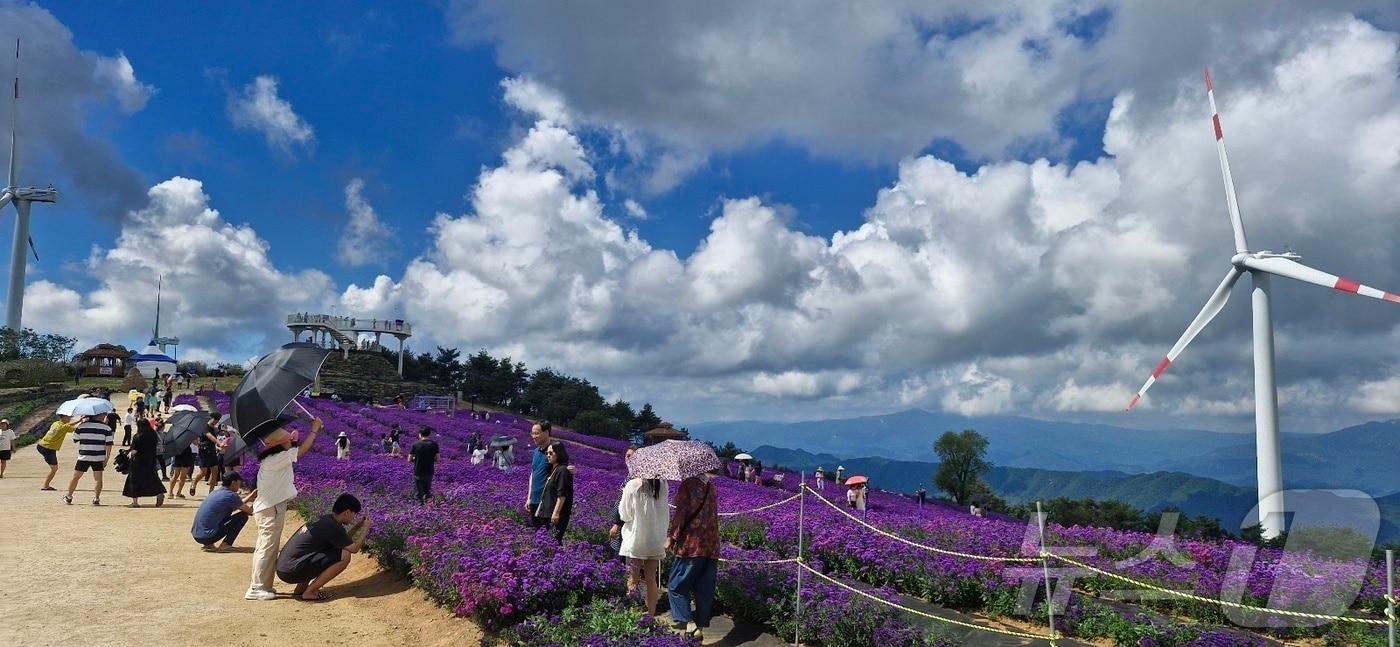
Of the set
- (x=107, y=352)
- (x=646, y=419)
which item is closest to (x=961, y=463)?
(x=646, y=419)

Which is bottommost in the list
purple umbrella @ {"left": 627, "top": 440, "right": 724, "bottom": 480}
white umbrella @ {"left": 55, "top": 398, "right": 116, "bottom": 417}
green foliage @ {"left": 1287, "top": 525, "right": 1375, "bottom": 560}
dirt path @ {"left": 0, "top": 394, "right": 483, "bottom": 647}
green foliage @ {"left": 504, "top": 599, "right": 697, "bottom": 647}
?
dirt path @ {"left": 0, "top": 394, "right": 483, "bottom": 647}

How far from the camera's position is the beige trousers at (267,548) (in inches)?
413

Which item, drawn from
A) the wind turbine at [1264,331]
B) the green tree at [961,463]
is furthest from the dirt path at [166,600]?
the green tree at [961,463]

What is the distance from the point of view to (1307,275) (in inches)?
878

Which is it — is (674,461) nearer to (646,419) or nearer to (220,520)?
(220,520)

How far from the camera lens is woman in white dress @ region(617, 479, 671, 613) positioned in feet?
30.4

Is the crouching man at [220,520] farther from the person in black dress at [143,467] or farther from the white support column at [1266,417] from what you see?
the white support column at [1266,417]

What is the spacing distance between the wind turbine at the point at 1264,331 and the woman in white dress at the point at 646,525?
Answer: 17323 mm

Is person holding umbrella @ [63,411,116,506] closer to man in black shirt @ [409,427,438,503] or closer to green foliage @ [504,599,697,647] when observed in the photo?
man in black shirt @ [409,427,438,503]

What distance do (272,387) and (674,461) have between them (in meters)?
6.47

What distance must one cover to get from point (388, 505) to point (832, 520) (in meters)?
8.20

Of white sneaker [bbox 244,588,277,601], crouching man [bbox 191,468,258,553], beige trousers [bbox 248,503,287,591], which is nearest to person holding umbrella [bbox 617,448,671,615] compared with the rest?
beige trousers [bbox 248,503,287,591]

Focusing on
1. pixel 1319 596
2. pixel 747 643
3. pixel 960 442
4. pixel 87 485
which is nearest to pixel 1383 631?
pixel 1319 596

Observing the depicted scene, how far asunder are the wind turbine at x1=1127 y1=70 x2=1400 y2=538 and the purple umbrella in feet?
56.5
